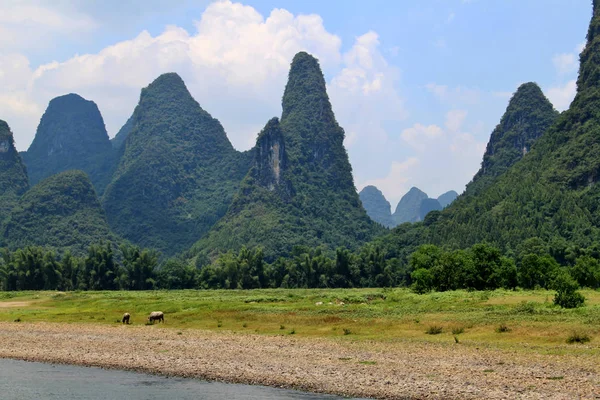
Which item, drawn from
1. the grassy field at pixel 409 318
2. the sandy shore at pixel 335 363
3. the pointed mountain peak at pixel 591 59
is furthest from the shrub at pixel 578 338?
the pointed mountain peak at pixel 591 59

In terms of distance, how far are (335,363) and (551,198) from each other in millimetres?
113702

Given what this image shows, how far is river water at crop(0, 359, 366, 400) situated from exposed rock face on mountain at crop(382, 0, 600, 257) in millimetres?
94075

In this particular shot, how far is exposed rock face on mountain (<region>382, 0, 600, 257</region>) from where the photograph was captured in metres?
124

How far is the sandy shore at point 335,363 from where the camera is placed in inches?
986

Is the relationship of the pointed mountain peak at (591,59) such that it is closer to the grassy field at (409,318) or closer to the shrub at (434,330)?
the grassy field at (409,318)

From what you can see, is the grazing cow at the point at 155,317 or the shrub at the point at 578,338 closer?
the shrub at the point at 578,338

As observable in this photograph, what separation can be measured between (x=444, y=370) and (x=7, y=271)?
345 feet

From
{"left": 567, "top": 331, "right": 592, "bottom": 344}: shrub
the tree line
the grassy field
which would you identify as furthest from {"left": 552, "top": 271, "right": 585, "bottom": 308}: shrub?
the tree line

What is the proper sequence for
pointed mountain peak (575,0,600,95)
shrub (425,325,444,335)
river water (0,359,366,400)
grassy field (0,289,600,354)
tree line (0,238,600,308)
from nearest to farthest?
river water (0,359,366,400), grassy field (0,289,600,354), shrub (425,325,444,335), tree line (0,238,600,308), pointed mountain peak (575,0,600,95)

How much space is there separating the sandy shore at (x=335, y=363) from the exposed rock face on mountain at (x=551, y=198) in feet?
279

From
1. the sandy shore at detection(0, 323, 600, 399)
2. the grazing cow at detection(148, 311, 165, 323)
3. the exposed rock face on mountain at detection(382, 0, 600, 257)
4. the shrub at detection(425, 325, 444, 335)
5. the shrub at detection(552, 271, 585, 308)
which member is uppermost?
the exposed rock face on mountain at detection(382, 0, 600, 257)

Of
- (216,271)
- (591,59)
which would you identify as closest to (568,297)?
(216,271)

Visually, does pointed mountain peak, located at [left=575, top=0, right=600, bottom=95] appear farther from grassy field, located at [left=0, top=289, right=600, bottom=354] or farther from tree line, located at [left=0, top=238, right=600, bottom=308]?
grassy field, located at [left=0, top=289, right=600, bottom=354]

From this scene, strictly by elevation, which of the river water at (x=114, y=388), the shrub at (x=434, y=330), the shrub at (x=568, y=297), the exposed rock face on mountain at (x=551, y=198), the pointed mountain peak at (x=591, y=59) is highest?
the pointed mountain peak at (x=591, y=59)
